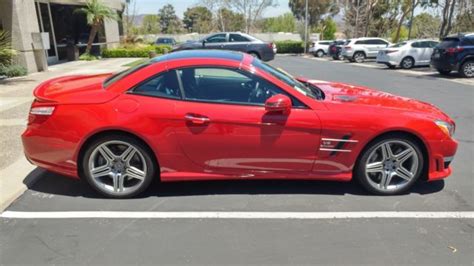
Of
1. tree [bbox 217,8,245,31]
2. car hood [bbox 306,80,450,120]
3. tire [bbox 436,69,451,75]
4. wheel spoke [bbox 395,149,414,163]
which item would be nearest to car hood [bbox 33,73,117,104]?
car hood [bbox 306,80,450,120]

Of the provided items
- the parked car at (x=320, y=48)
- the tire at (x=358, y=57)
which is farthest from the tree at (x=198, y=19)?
the tire at (x=358, y=57)

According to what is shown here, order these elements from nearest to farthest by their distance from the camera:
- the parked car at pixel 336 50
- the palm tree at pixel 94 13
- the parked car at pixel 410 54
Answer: the parked car at pixel 410 54 < the palm tree at pixel 94 13 < the parked car at pixel 336 50

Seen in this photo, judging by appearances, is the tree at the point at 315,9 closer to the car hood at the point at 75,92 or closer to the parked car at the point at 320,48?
the parked car at the point at 320,48

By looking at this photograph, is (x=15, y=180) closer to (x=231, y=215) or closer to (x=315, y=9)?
(x=231, y=215)

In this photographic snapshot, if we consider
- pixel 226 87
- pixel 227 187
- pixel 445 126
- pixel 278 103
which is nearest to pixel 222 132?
pixel 226 87

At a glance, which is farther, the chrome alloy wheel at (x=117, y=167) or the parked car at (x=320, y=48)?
the parked car at (x=320, y=48)

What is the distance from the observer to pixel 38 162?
4.07 meters

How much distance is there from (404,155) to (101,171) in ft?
10.1

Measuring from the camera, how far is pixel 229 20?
6097cm

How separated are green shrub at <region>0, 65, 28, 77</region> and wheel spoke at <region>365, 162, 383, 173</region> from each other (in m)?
12.8

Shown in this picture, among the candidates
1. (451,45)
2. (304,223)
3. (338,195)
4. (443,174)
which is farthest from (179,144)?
(451,45)

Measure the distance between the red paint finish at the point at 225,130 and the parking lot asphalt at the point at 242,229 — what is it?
10.7 inches

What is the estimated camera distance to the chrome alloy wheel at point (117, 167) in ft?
13.0

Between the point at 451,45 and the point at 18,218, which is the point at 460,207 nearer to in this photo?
the point at 18,218
